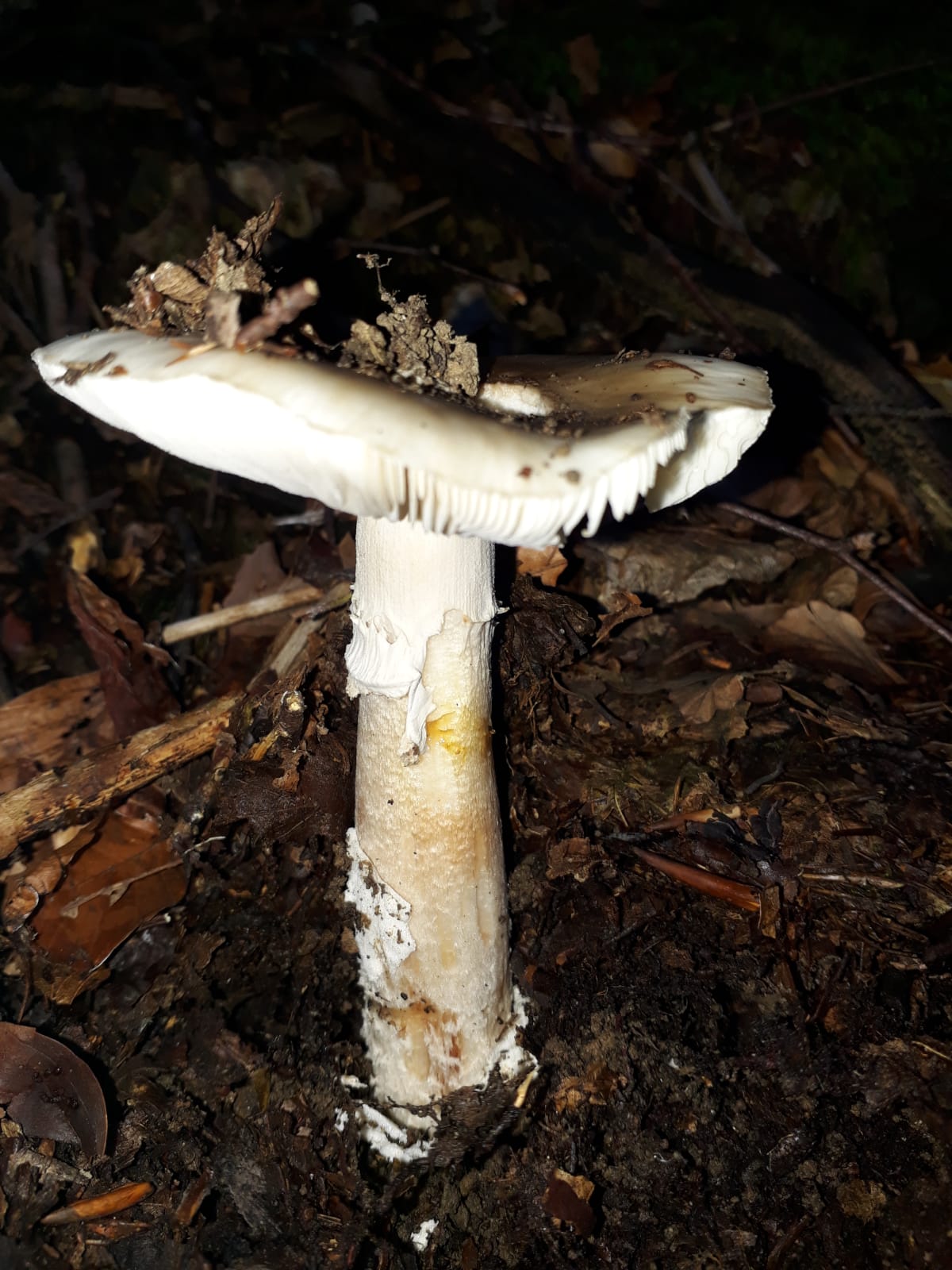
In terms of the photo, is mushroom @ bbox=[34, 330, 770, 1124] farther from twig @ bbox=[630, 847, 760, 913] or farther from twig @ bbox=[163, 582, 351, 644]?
twig @ bbox=[163, 582, 351, 644]

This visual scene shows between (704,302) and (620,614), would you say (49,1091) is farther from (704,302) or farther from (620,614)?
(704,302)

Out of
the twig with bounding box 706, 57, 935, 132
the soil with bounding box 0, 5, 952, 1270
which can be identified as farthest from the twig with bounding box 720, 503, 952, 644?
the twig with bounding box 706, 57, 935, 132

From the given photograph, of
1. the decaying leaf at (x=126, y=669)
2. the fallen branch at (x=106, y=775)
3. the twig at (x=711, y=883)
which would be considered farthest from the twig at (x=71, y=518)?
the twig at (x=711, y=883)

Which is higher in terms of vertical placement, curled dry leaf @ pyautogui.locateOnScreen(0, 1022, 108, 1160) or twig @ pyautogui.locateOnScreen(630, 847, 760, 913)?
twig @ pyautogui.locateOnScreen(630, 847, 760, 913)

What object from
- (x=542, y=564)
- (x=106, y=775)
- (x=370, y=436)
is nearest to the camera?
(x=370, y=436)

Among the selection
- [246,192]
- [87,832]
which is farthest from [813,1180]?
[246,192]

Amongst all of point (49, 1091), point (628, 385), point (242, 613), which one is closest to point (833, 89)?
point (628, 385)
